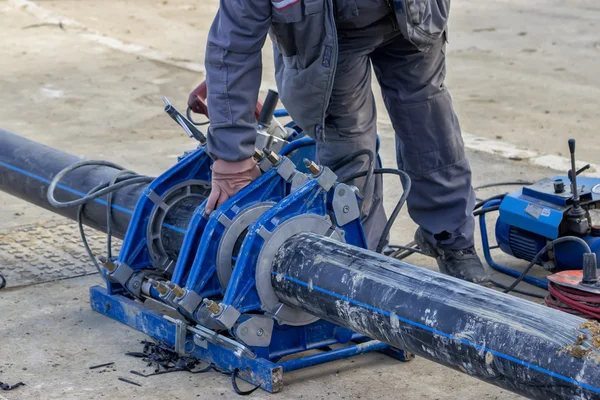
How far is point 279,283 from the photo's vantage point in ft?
10.7

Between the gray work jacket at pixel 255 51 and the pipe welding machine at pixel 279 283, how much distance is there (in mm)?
155

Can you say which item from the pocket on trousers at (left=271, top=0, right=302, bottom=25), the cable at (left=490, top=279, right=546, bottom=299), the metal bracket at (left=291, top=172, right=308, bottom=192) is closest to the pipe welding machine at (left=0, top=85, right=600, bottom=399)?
the metal bracket at (left=291, top=172, right=308, bottom=192)

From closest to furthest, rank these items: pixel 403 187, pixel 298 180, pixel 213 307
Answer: pixel 213 307 < pixel 298 180 < pixel 403 187

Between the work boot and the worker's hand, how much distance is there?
1064 millimetres

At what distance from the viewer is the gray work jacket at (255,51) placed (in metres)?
3.33

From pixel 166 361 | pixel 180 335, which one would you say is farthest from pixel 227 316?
pixel 166 361

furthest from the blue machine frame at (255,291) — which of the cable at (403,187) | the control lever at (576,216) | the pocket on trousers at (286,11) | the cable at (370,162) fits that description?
the control lever at (576,216)

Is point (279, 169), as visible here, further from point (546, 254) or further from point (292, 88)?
point (546, 254)

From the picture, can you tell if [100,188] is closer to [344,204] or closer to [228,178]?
[228,178]

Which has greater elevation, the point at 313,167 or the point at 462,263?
the point at 313,167

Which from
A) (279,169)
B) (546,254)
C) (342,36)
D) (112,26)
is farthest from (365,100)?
(112,26)

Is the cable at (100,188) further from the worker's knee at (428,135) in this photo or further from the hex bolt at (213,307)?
the worker's knee at (428,135)

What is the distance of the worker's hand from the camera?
3420mm

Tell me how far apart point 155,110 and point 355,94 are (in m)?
3.53
